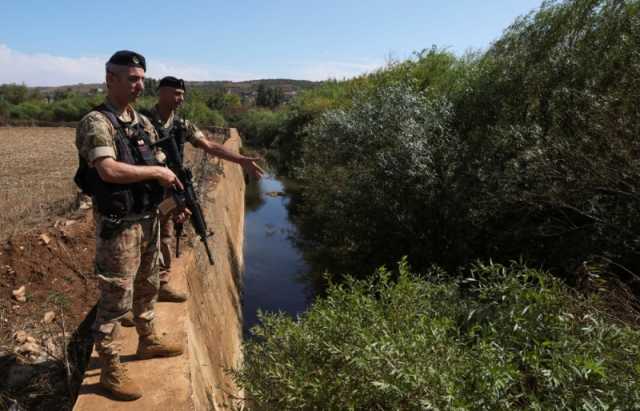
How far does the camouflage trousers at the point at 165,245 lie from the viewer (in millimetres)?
4402

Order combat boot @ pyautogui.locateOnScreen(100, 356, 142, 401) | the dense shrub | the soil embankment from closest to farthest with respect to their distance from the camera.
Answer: combat boot @ pyautogui.locateOnScreen(100, 356, 142, 401), the soil embankment, the dense shrub

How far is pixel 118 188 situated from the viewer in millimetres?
2787

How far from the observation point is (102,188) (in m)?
2.77

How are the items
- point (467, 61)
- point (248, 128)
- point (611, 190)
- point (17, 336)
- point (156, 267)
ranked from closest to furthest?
1. point (156, 267)
2. point (17, 336)
3. point (611, 190)
4. point (467, 61)
5. point (248, 128)

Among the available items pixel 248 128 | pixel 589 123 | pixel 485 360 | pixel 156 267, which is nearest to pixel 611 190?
pixel 589 123

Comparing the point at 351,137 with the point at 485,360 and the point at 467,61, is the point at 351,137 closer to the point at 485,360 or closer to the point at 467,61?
the point at 467,61

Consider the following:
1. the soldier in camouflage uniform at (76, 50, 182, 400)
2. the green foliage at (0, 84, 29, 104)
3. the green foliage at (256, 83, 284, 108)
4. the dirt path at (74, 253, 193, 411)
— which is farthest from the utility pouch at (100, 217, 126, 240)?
the green foliage at (256, 83, 284, 108)

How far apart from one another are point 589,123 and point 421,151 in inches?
126

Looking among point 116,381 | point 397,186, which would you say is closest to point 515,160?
point 397,186

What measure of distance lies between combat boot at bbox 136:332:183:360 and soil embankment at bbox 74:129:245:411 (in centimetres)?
5

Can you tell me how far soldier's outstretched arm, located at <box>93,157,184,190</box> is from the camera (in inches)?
101

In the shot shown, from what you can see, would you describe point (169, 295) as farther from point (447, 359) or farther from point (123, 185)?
point (447, 359)

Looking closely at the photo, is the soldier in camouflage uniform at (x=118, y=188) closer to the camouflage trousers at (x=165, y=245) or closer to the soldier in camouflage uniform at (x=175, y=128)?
the soldier in camouflage uniform at (x=175, y=128)

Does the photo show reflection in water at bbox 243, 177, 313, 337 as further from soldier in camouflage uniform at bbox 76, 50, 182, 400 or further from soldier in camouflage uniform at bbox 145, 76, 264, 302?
soldier in camouflage uniform at bbox 76, 50, 182, 400
